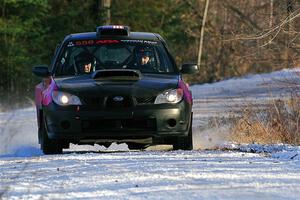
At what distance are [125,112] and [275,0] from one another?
243 inches

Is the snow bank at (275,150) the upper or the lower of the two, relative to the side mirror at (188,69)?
lower

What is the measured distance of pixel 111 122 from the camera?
10.1m

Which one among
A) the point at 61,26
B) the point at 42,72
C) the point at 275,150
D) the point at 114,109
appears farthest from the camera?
the point at 61,26

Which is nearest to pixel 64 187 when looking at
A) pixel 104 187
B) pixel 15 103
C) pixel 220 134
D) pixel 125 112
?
pixel 104 187

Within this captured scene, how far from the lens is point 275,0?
15.3m

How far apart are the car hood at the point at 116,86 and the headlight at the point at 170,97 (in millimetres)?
55

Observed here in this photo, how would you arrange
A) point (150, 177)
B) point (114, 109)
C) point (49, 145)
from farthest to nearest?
point (49, 145) < point (114, 109) < point (150, 177)

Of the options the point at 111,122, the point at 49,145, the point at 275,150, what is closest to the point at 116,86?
the point at 111,122

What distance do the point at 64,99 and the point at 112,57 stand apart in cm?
156

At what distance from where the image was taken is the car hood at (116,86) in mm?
10078

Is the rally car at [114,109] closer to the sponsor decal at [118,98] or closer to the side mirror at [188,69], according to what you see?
the sponsor decal at [118,98]

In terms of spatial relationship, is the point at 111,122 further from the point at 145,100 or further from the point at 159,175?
the point at 159,175

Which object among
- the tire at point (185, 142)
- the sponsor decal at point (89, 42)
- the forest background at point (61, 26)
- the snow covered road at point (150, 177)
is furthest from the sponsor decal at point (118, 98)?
the forest background at point (61, 26)

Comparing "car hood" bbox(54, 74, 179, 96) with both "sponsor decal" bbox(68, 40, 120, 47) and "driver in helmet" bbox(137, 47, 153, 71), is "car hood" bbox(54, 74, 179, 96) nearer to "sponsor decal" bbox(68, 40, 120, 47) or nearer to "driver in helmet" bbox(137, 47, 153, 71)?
"driver in helmet" bbox(137, 47, 153, 71)
